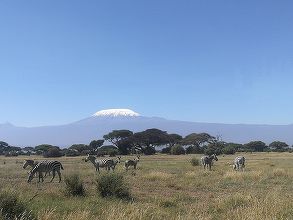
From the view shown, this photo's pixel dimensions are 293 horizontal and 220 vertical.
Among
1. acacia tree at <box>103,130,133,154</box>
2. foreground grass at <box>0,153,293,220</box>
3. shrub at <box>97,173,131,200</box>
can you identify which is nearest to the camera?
foreground grass at <box>0,153,293,220</box>

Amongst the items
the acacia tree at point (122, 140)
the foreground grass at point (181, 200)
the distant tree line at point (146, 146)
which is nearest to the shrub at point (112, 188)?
the foreground grass at point (181, 200)

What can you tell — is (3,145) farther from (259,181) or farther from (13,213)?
(13,213)

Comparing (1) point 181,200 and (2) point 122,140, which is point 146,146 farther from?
(1) point 181,200

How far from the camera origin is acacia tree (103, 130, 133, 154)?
101 m

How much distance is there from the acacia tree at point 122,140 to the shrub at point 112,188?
78.9 metres

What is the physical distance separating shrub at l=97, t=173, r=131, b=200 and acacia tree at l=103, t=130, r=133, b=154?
78889 mm

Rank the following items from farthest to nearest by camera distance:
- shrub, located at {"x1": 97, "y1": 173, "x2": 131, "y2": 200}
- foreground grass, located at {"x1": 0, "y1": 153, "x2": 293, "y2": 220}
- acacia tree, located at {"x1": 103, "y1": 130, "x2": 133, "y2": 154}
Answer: acacia tree, located at {"x1": 103, "y1": 130, "x2": 133, "y2": 154}, shrub, located at {"x1": 97, "y1": 173, "x2": 131, "y2": 200}, foreground grass, located at {"x1": 0, "y1": 153, "x2": 293, "y2": 220}

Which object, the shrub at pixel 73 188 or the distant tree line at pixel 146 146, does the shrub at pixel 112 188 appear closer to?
the shrub at pixel 73 188

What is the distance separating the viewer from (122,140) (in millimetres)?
103938

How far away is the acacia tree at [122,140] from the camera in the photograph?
10138 cm

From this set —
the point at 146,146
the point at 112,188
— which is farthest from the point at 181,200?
the point at 146,146

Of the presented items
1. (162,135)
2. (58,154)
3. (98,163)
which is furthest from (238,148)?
(98,163)

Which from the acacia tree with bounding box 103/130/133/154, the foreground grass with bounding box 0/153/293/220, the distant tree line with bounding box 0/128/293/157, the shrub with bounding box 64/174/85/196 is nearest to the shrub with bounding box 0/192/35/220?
the foreground grass with bounding box 0/153/293/220

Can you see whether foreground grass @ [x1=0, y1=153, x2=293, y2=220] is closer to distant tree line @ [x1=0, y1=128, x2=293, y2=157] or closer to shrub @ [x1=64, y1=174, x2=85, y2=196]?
shrub @ [x1=64, y1=174, x2=85, y2=196]
